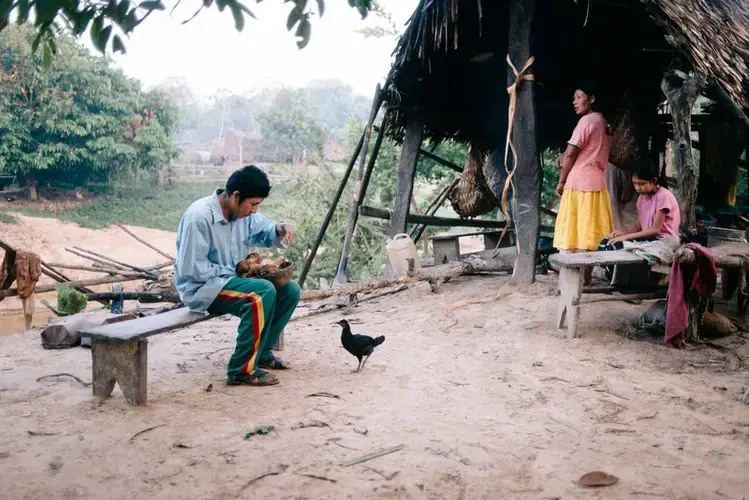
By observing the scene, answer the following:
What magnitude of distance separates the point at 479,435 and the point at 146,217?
73.6ft

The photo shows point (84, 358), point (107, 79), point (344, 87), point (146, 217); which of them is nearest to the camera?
point (84, 358)

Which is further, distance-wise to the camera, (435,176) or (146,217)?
(146,217)

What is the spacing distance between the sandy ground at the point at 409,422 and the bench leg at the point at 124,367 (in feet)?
0.30

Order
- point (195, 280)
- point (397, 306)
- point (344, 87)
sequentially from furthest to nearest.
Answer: point (344, 87), point (397, 306), point (195, 280)

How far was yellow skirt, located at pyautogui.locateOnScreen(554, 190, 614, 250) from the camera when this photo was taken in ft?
19.0

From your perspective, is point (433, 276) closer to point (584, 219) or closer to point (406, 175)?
point (584, 219)

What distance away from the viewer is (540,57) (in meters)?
8.02

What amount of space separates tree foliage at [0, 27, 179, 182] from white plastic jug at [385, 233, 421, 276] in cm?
1716

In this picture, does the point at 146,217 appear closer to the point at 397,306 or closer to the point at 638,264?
the point at 397,306

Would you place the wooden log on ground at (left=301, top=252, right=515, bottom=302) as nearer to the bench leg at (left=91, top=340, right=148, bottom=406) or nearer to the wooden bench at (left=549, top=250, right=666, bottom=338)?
the wooden bench at (left=549, top=250, right=666, bottom=338)

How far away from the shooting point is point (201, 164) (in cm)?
3200

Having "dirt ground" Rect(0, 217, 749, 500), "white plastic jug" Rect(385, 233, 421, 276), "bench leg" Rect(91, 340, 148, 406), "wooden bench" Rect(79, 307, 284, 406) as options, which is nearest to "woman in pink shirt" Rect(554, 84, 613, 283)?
"dirt ground" Rect(0, 217, 749, 500)

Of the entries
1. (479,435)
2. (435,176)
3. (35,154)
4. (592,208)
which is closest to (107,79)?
(35,154)

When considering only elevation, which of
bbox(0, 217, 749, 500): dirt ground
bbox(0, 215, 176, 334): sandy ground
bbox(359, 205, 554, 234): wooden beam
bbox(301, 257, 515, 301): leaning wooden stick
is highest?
bbox(359, 205, 554, 234): wooden beam
